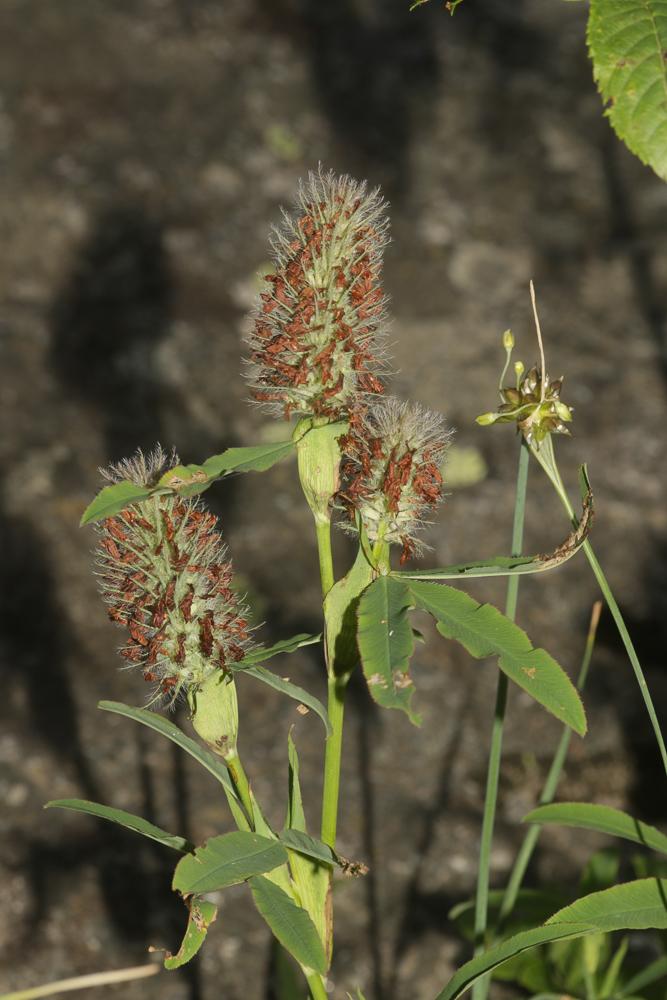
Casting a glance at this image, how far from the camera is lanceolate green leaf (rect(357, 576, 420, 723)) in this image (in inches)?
28.2

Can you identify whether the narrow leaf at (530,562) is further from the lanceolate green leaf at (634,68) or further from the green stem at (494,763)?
the lanceolate green leaf at (634,68)

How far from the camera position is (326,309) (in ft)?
2.71

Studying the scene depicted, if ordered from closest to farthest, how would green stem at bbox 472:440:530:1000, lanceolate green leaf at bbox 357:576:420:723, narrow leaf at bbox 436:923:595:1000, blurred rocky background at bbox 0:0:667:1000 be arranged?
lanceolate green leaf at bbox 357:576:420:723 → narrow leaf at bbox 436:923:595:1000 → green stem at bbox 472:440:530:1000 → blurred rocky background at bbox 0:0:667:1000

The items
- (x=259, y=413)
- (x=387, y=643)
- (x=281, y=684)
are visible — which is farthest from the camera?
(x=259, y=413)

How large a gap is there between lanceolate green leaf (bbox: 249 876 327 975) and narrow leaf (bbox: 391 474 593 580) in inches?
10.7

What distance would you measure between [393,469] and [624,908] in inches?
17.4

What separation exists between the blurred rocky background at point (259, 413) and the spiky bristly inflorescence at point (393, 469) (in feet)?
4.62

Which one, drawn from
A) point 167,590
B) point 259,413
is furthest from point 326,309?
point 259,413

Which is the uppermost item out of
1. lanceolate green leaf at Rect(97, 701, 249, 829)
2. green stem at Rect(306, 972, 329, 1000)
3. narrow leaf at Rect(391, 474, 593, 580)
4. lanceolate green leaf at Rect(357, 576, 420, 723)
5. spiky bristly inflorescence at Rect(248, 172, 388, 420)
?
spiky bristly inflorescence at Rect(248, 172, 388, 420)

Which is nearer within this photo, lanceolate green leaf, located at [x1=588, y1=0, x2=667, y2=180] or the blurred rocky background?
lanceolate green leaf, located at [x1=588, y1=0, x2=667, y2=180]

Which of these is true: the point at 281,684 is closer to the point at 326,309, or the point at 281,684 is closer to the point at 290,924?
the point at 290,924

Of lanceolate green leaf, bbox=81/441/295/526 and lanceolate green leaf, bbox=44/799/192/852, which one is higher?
lanceolate green leaf, bbox=81/441/295/526

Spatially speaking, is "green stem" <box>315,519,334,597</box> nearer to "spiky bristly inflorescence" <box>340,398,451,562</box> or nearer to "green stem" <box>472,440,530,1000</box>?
"spiky bristly inflorescence" <box>340,398,451,562</box>

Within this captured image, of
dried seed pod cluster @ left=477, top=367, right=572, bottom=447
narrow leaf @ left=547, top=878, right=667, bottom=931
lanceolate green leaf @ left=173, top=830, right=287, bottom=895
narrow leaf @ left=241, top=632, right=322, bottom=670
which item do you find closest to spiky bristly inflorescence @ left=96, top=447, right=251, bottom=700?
narrow leaf @ left=241, top=632, right=322, bottom=670
